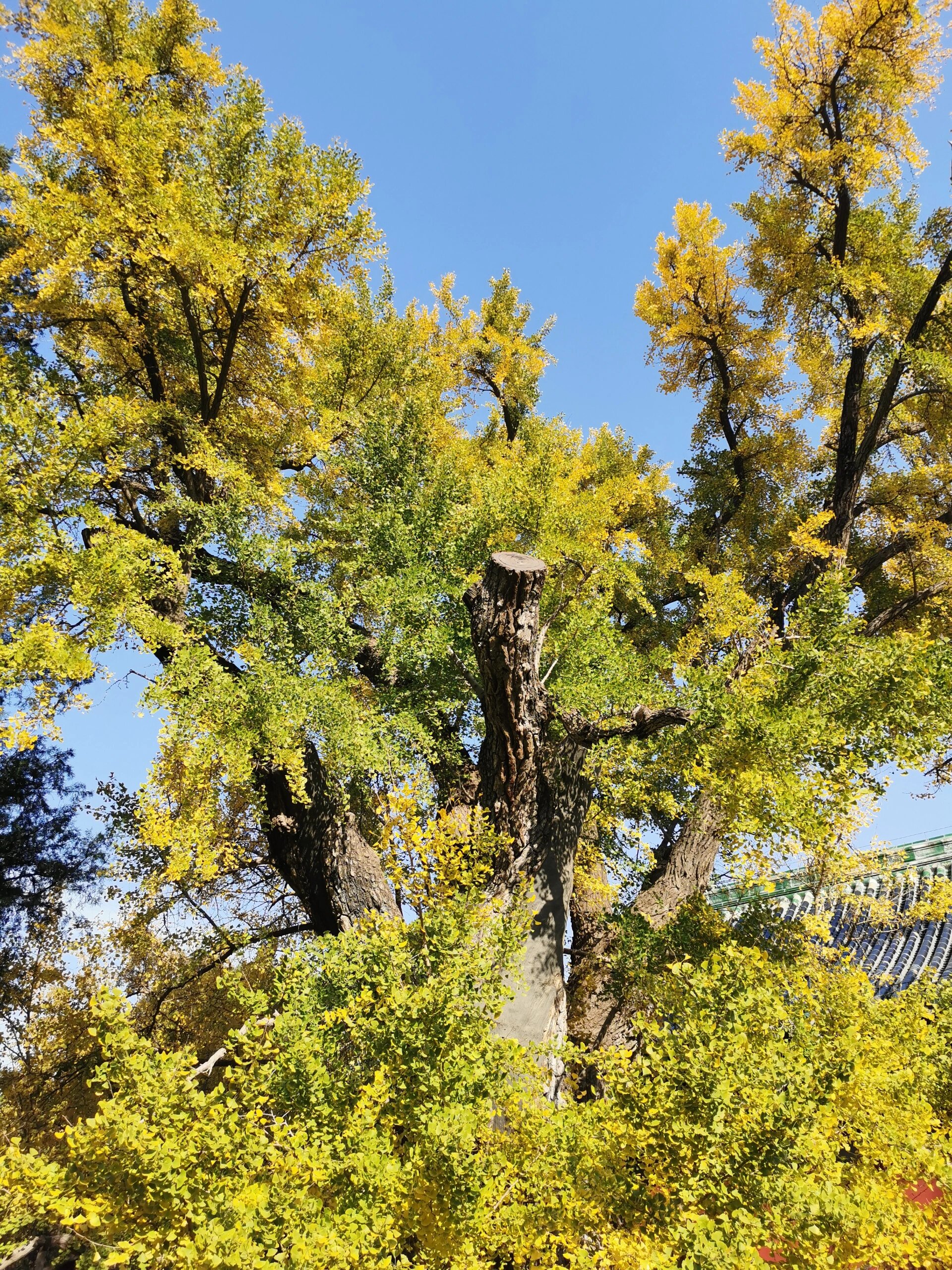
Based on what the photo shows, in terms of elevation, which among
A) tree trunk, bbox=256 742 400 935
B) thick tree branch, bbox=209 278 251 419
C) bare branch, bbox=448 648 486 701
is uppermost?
thick tree branch, bbox=209 278 251 419

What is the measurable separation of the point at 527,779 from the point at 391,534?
12.0ft

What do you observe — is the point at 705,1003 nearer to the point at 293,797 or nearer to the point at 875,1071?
the point at 875,1071

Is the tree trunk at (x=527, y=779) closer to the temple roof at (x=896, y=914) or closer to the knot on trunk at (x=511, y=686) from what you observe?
the knot on trunk at (x=511, y=686)

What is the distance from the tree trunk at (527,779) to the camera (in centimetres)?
598

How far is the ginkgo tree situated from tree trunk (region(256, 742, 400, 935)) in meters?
0.04

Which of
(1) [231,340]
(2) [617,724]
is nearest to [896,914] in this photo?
(2) [617,724]

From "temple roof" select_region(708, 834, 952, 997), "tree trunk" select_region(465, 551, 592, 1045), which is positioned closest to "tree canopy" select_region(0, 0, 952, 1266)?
"tree trunk" select_region(465, 551, 592, 1045)

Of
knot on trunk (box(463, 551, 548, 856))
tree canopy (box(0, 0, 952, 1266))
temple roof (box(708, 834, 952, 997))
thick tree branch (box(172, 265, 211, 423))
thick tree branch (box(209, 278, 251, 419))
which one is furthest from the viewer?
temple roof (box(708, 834, 952, 997))

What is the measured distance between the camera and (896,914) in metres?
10.8

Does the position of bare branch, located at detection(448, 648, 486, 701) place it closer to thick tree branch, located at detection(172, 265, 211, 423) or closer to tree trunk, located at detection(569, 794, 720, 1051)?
tree trunk, located at detection(569, 794, 720, 1051)

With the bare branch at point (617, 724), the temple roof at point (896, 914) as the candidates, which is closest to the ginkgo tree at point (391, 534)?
the bare branch at point (617, 724)

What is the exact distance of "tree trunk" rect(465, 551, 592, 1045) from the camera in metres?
5.98

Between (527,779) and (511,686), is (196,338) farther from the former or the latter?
(527,779)

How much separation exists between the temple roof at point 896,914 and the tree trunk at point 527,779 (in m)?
4.35
